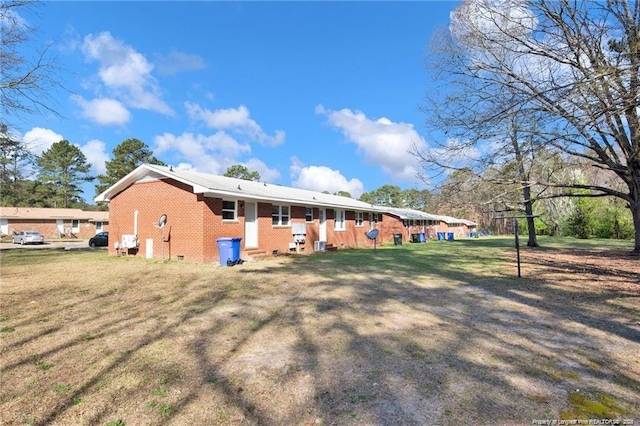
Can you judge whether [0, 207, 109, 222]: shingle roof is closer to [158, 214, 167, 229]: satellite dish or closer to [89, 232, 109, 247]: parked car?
[89, 232, 109, 247]: parked car

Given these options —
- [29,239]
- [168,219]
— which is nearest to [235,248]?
[168,219]

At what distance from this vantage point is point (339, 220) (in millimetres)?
22625

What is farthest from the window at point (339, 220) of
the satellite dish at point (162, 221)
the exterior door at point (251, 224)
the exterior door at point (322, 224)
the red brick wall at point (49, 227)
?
the red brick wall at point (49, 227)

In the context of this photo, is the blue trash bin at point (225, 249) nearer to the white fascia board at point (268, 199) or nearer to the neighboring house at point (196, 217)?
the neighboring house at point (196, 217)

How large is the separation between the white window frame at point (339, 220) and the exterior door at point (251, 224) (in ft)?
25.3

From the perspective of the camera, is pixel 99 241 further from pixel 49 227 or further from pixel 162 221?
pixel 49 227

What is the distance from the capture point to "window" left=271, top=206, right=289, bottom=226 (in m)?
16.4

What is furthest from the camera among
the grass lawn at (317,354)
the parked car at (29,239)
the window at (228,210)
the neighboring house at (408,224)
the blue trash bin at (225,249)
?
the neighboring house at (408,224)

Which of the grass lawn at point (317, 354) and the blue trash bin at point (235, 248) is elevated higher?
the blue trash bin at point (235, 248)

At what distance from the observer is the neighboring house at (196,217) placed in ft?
42.6

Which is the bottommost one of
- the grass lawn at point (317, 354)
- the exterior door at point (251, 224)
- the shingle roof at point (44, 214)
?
the grass lawn at point (317, 354)

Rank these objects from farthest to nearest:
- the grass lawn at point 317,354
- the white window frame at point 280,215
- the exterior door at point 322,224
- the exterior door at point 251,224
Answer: the exterior door at point 322,224 < the white window frame at point 280,215 < the exterior door at point 251,224 < the grass lawn at point 317,354

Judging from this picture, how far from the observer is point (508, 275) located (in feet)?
33.1

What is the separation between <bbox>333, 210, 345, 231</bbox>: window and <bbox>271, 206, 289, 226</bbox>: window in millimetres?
5290
